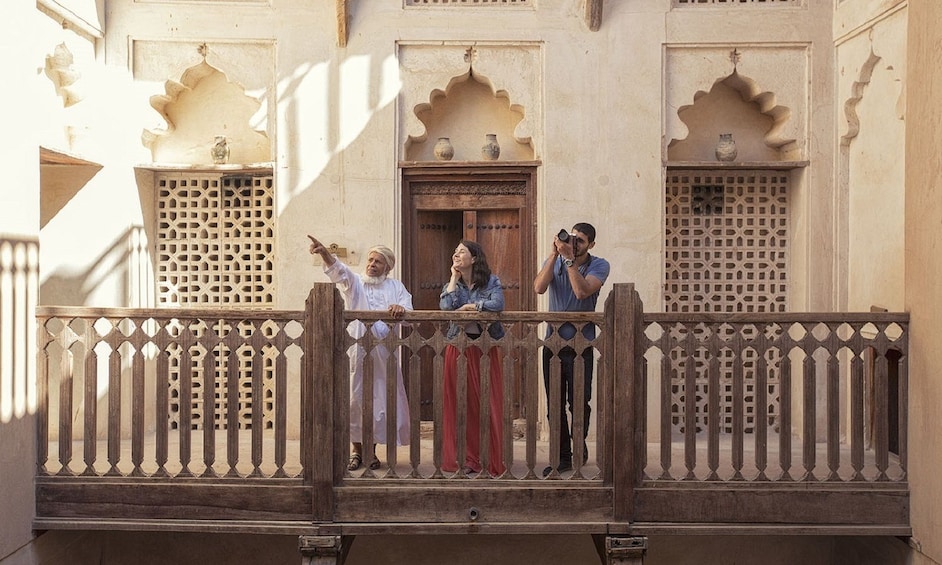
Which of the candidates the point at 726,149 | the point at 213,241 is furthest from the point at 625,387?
the point at 213,241

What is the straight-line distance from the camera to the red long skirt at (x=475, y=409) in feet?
18.0

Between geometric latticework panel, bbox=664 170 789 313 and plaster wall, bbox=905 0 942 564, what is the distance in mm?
2485

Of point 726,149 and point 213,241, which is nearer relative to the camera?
point 726,149

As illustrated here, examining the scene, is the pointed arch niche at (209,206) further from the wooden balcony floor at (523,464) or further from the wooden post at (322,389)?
the wooden post at (322,389)

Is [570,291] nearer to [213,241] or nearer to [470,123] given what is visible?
[470,123]

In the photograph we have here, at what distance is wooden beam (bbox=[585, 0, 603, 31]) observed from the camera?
24.2 feet

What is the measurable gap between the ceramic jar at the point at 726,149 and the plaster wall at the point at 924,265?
2.40 m

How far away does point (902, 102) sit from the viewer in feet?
20.7

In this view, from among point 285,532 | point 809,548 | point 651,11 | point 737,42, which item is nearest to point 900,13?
point 737,42

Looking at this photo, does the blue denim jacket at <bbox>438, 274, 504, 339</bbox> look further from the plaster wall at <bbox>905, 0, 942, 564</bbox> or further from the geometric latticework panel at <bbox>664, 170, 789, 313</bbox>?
the geometric latticework panel at <bbox>664, 170, 789, 313</bbox>

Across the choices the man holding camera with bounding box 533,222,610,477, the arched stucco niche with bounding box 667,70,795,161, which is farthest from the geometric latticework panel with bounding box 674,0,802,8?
the man holding camera with bounding box 533,222,610,477

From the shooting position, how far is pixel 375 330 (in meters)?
5.80

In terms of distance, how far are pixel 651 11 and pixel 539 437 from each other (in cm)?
378

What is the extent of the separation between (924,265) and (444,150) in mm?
3985
